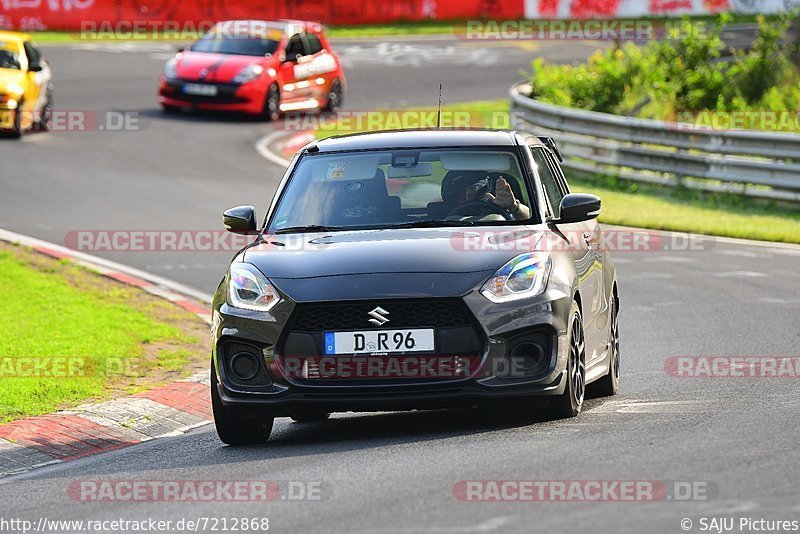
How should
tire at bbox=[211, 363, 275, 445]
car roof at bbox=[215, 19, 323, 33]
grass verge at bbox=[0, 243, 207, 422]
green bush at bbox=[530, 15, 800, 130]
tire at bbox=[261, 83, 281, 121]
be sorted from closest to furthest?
tire at bbox=[211, 363, 275, 445] → grass verge at bbox=[0, 243, 207, 422] → green bush at bbox=[530, 15, 800, 130] → tire at bbox=[261, 83, 281, 121] → car roof at bbox=[215, 19, 323, 33]

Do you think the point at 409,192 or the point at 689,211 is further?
the point at 689,211

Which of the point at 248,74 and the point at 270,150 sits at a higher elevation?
the point at 248,74

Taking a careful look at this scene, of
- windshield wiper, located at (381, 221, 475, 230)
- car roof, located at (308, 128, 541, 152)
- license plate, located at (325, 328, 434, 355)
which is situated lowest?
license plate, located at (325, 328, 434, 355)

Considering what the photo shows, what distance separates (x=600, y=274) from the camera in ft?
32.6

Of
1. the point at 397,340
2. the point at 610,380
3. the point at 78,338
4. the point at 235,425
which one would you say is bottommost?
the point at 78,338

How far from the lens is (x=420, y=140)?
9.71m

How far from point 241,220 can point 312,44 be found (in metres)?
22.3

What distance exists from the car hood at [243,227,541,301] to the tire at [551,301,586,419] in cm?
50

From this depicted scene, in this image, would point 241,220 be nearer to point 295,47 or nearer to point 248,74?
point 248,74

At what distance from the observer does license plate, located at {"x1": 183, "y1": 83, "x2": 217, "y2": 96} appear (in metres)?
29.2

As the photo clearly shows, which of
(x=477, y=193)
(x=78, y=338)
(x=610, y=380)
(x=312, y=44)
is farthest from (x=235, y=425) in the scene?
(x=312, y=44)

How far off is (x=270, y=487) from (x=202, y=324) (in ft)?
23.0

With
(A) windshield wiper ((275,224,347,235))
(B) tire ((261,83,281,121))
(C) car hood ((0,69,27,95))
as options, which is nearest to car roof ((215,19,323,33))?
(B) tire ((261,83,281,121))

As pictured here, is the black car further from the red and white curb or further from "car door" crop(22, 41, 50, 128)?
"car door" crop(22, 41, 50, 128)
